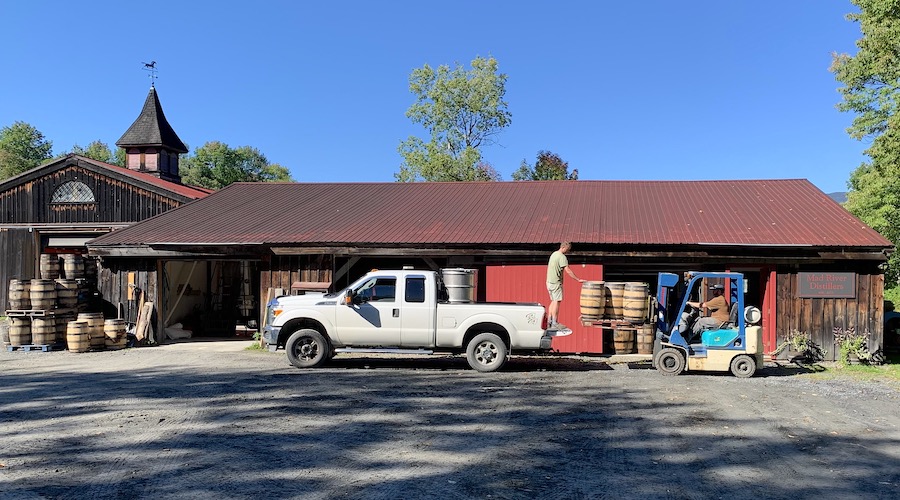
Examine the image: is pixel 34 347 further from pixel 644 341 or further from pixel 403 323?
pixel 644 341

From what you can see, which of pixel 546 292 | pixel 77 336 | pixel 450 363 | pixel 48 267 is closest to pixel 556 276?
pixel 546 292

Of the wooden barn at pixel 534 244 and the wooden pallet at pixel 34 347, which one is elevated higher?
the wooden barn at pixel 534 244

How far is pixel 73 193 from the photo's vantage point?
76.7 feet

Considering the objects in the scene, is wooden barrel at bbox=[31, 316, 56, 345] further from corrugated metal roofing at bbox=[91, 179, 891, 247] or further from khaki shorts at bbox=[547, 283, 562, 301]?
khaki shorts at bbox=[547, 283, 562, 301]

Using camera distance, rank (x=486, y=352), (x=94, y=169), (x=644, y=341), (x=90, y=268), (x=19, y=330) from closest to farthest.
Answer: (x=486, y=352)
(x=644, y=341)
(x=19, y=330)
(x=90, y=268)
(x=94, y=169)

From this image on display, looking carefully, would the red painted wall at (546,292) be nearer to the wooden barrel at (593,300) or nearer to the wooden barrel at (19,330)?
the wooden barrel at (593,300)

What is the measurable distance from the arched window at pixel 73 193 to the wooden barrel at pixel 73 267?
23.9 ft

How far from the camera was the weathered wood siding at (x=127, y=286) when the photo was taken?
55.8 ft

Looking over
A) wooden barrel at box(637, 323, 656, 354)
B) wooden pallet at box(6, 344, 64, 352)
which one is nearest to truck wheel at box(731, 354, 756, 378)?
wooden barrel at box(637, 323, 656, 354)

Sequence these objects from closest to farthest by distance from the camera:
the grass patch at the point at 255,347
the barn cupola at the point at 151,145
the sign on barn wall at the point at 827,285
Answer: the sign on barn wall at the point at 827,285
the grass patch at the point at 255,347
the barn cupola at the point at 151,145

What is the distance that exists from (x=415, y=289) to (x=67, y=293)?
33.4ft

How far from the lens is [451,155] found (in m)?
43.2

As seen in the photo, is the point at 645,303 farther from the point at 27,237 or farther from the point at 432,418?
the point at 27,237

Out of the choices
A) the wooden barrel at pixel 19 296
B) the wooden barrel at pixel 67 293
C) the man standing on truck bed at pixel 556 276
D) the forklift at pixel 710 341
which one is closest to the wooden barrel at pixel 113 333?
the wooden barrel at pixel 67 293
